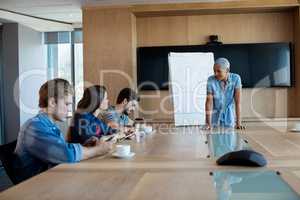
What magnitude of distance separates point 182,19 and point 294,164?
14.2 feet

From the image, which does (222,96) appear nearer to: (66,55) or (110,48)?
(110,48)

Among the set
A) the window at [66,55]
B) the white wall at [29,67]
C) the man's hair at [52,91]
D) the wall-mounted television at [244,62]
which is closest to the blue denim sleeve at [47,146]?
the man's hair at [52,91]

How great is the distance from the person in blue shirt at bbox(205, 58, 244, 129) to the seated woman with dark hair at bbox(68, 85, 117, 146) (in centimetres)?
104

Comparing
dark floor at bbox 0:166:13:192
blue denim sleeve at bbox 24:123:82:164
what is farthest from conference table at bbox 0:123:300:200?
dark floor at bbox 0:166:13:192

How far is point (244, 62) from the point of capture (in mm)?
5723

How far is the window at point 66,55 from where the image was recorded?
765cm

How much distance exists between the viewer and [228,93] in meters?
3.65

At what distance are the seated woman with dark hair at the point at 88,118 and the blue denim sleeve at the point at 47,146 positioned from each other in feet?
2.80

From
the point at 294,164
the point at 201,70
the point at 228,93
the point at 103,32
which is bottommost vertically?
the point at 294,164

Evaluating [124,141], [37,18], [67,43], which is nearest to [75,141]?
[124,141]

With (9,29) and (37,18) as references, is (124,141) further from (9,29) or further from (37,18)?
(9,29)

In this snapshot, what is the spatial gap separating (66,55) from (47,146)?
606 cm

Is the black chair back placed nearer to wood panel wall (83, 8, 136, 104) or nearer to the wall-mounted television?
wood panel wall (83, 8, 136, 104)

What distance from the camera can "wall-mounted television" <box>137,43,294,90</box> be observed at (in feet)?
18.5
